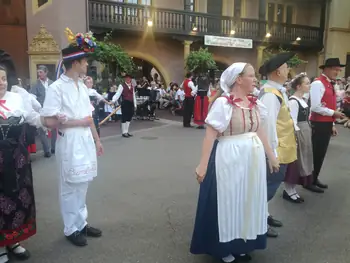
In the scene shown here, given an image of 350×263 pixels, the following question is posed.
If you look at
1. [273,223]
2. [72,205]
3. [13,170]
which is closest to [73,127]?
[13,170]

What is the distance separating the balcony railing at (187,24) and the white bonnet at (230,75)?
13702 millimetres

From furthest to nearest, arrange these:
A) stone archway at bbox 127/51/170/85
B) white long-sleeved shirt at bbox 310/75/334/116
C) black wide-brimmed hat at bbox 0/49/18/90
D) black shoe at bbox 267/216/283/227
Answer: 1. stone archway at bbox 127/51/170/85
2. white long-sleeved shirt at bbox 310/75/334/116
3. black shoe at bbox 267/216/283/227
4. black wide-brimmed hat at bbox 0/49/18/90

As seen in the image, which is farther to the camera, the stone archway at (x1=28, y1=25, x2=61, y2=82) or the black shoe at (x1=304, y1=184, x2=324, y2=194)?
the stone archway at (x1=28, y1=25, x2=61, y2=82)

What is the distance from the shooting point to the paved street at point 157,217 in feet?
9.98

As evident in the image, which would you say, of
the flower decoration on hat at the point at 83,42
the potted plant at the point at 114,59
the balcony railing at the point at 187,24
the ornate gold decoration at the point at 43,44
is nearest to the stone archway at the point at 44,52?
the ornate gold decoration at the point at 43,44

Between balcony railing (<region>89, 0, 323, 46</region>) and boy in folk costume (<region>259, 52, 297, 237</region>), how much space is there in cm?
1320

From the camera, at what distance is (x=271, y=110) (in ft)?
10.6

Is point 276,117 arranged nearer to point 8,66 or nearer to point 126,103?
point 8,66

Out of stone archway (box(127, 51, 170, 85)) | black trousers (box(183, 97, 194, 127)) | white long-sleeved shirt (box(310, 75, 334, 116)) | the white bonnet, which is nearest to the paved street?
white long-sleeved shirt (box(310, 75, 334, 116))

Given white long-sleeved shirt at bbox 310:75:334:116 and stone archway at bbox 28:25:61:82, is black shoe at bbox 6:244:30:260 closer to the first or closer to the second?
white long-sleeved shirt at bbox 310:75:334:116

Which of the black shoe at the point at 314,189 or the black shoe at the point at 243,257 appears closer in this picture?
the black shoe at the point at 243,257

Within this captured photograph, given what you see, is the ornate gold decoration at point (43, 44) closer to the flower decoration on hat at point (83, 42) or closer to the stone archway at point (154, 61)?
the stone archway at point (154, 61)

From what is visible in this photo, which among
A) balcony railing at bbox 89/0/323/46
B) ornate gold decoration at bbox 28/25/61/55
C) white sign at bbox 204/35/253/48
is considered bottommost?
ornate gold decoration at bbox 28/25/61/55

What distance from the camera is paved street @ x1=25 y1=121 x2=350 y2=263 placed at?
3043 millimetres
